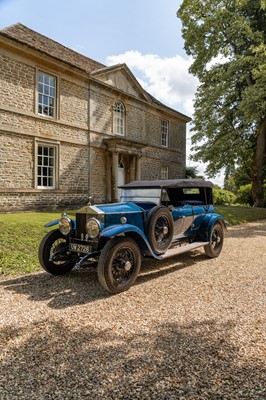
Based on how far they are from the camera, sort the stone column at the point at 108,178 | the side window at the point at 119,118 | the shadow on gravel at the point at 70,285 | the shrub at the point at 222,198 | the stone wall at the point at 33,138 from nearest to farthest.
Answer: the shadow on gravel at the point at 70,285 < the stone wall at the point at 33,138 < the stone column at the point at 108,178 < the side window at the point at 119,118 < the shrub at the point at 222,198

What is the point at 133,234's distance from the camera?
5.02m

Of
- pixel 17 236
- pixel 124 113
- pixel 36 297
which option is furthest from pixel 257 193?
pixel 36 297

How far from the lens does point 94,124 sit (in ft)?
52.7

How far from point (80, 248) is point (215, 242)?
361cm

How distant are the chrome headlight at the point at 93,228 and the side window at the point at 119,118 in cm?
1347

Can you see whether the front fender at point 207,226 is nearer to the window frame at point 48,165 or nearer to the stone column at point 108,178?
the window frame at point 48,165

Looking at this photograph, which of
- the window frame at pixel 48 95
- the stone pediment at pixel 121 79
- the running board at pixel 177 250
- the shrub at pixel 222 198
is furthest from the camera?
the shrub at pixel 222 198

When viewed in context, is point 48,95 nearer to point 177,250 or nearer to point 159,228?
point 159,228

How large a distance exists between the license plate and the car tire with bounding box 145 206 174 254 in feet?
3.53

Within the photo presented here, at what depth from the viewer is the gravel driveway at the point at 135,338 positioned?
2.35 metres

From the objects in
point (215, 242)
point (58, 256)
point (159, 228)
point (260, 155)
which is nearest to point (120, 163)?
point (260, 155)

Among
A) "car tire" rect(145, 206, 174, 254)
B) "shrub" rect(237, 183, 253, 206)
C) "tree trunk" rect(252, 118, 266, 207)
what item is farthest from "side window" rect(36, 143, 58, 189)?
"shrub" rect(237, 183, 253, 206)

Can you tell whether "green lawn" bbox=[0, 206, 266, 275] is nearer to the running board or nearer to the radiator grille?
the radiator grille

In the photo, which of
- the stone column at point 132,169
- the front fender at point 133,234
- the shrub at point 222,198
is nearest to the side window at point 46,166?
the stone column at point 132,169
